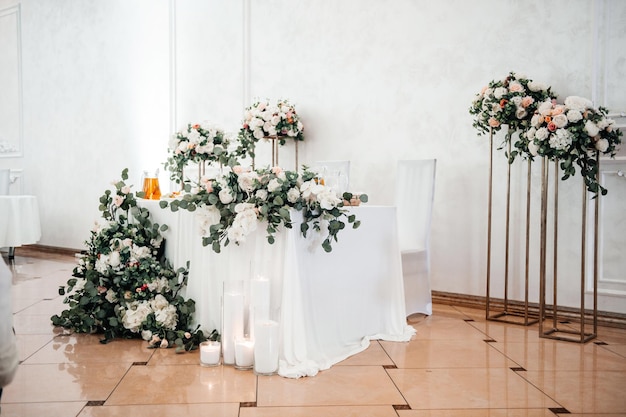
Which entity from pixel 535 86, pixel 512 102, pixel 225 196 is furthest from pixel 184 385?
pixel 535 86

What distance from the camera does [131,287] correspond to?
135 inches

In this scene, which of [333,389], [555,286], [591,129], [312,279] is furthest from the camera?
[555,286]

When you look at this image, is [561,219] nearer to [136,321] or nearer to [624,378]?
[624,378]

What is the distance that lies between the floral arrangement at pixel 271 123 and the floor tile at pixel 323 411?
3333mm

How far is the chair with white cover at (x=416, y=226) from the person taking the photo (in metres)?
4.13

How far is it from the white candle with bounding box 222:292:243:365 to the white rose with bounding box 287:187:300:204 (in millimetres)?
540

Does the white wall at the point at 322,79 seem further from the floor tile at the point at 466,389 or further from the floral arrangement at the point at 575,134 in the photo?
the floor tile at the point at 466,389

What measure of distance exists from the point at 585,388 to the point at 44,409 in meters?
2.40

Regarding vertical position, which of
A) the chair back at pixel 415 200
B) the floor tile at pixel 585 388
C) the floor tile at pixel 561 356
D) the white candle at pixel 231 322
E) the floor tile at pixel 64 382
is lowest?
the floor tile at pixel 561 356

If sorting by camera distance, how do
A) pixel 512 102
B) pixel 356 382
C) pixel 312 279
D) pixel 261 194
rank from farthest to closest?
1. pixel 512 102
2. pixel 312 279
3. pixel 261 194
4. pixel 356 382

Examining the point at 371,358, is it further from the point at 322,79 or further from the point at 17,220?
the point at 17,220

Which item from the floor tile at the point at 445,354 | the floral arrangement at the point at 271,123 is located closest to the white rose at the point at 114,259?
the floor tile at the point at 445,354

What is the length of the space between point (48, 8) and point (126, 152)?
268 cm

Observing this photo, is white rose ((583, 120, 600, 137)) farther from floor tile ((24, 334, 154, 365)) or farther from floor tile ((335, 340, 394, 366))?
floor tile ((24, 334, 154, 365))
